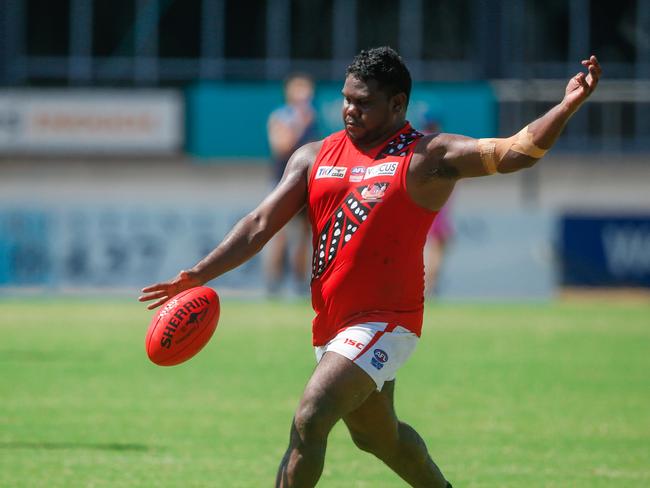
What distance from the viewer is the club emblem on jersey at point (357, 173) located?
6180mm

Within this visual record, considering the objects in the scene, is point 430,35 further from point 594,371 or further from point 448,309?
point 594,371

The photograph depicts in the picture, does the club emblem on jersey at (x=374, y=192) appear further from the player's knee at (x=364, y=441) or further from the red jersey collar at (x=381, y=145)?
the player's knee at (x=364, y=441)

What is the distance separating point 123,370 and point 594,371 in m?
4.47

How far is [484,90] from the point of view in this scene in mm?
26734

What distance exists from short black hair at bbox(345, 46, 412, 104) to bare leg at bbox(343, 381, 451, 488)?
137 cm

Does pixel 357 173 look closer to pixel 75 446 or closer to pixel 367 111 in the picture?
pixel 367 111

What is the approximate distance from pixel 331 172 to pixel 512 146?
848mm

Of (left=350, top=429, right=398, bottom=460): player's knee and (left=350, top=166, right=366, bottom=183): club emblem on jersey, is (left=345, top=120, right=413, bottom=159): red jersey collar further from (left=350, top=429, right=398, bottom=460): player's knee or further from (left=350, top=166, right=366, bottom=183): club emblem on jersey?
(left=350, top=429, right=398, bottom=460): player's knee

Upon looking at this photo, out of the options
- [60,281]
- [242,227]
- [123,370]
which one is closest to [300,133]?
[60,281]

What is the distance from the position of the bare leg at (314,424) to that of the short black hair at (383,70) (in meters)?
1.37

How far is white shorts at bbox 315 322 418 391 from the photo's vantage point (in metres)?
5.89

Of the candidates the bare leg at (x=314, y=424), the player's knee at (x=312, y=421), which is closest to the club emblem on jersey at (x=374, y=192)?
the bare leg at (x=314, y=424)

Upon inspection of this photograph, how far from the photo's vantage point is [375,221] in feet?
20.0

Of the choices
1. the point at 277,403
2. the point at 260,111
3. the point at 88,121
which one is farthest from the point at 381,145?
the point at 88,121
